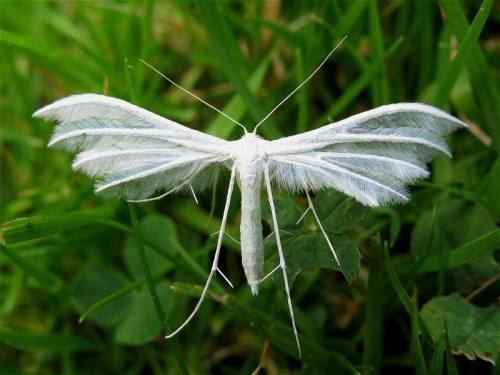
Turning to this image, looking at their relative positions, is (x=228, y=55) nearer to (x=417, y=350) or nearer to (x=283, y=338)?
(x=283, y=338)

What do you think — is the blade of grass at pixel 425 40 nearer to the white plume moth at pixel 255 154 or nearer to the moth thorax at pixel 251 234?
the white plume moth at pixel 255 154

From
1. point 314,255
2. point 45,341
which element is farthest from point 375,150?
point 45,341

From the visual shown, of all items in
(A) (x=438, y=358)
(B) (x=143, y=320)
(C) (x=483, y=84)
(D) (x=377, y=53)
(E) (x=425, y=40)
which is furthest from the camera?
(E) (x=425, y=40)

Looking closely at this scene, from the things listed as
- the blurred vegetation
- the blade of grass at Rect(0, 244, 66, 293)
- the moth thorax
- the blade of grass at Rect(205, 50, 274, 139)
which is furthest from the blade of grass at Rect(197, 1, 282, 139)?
the blade of grass at Rect(0, 244, 66, 293)

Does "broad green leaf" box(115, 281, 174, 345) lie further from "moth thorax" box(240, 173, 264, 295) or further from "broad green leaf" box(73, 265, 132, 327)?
"moth thorax" box(240, 173, 264, 295)

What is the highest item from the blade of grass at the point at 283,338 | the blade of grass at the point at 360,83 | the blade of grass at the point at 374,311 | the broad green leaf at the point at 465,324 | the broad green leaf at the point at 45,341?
the blade of grass at the point at 360,83

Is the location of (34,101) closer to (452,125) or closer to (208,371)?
(208,371)

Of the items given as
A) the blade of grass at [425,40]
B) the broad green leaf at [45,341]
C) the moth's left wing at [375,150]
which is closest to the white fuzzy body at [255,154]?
the moth's left wing at [375,150]
